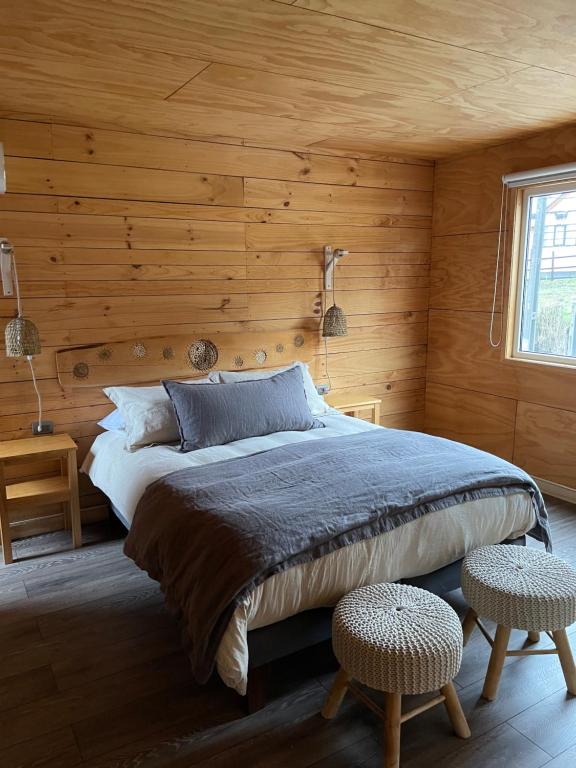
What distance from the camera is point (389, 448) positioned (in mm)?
2682

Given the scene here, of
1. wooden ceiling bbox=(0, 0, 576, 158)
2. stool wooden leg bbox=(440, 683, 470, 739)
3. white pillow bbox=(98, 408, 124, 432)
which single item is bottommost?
stool wooden leg bbox=(440, 683, 470, 739)

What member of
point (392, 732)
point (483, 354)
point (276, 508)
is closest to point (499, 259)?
point (483, 354)

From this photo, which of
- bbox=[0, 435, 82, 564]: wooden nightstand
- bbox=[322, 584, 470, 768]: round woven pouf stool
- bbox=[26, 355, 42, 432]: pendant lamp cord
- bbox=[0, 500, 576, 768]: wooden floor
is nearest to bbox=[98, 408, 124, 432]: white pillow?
bbox=[0, 435, 82, 564]: wooden nightstand

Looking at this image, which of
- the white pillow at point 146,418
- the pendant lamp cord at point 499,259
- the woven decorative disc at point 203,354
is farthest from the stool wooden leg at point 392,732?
the pendant lamp cord at point 499,259

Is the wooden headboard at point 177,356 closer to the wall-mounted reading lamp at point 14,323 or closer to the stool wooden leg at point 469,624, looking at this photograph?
the wall-mounted reading lamp at point 14,323

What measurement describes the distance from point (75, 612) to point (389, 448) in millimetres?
1562

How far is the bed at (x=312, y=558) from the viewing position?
180 cm

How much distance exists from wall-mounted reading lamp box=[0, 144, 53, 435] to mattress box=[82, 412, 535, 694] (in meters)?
0.62

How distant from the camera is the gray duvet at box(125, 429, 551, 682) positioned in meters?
1.82

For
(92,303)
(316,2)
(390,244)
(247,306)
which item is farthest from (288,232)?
(316,2)

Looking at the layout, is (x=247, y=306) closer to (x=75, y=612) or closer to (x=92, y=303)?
(x=92, y=303)

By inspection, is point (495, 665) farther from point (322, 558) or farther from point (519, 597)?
point (322, 558)

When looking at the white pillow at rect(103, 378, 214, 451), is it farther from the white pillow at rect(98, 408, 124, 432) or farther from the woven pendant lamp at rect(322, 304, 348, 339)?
the woven pendant lamp at rect(322, 304, 348, 339)

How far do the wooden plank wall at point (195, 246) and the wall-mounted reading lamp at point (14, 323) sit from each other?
0.06 metres
